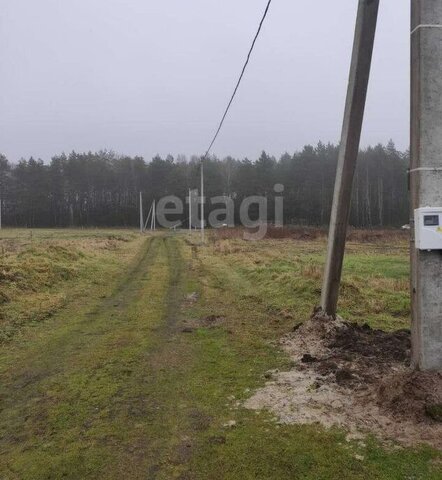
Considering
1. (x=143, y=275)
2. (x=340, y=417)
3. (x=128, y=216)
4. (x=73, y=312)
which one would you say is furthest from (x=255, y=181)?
(x=340, y=417)

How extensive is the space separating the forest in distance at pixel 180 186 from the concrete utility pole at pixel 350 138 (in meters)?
63.6

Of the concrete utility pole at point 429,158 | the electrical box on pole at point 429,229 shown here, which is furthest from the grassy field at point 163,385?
the electrical box on pole at point 429,229

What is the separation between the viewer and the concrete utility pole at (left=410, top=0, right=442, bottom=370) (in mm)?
3926

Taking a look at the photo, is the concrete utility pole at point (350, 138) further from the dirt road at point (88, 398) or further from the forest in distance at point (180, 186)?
the forest in distance at point (180, 186)

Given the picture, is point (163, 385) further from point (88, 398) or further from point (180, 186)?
point (180, 186)

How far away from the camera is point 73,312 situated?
876 centimetres

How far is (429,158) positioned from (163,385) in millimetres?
3391

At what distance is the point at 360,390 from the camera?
14.2ft

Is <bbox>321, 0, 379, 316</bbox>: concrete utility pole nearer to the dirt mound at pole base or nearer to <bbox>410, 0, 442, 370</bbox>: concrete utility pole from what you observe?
the dirt mound at pole base

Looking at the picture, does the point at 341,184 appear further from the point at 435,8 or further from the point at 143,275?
the point at 143,275

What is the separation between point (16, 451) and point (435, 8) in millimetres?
5014

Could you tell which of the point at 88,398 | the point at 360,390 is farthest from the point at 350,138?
the point at 88,398

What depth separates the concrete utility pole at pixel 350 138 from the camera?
5.95 meters

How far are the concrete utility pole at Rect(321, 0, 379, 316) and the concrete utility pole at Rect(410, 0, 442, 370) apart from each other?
2109mm
